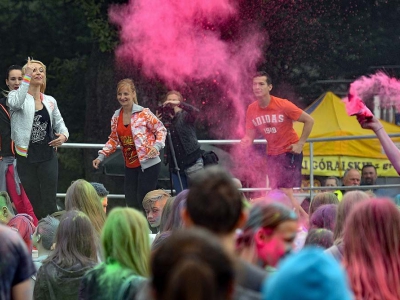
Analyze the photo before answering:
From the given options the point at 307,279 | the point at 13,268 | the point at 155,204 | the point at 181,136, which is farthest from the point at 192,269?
the point at 181,136

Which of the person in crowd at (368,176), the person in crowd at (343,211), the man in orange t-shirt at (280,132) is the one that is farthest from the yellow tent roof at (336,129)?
the person in crowd at (343,211)

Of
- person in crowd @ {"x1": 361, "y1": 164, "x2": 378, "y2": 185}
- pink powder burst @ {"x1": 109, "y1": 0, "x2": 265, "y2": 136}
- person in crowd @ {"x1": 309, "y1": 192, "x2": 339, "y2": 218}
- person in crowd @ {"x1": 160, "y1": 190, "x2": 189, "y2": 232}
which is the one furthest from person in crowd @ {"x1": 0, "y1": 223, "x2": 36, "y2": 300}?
pink powder burst @ {"x1": 109, "y1": 0, "x2": 265, "y2": 136}

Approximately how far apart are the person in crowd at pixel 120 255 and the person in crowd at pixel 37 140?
16.8 feet

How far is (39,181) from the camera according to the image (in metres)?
9.59

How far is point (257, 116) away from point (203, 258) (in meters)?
8.06

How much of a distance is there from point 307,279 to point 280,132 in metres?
7.84

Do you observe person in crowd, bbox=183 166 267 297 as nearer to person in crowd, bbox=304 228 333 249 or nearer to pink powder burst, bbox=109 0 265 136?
person in crowd, bbox=304 228 333 249

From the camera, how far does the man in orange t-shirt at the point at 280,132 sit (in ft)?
34.4

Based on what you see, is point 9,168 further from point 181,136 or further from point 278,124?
point 278,124

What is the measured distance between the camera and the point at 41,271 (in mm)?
5711

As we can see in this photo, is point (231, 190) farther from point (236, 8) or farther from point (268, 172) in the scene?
point (236, 8)

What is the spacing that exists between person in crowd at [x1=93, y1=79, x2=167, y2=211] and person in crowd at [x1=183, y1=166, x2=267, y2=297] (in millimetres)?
6309

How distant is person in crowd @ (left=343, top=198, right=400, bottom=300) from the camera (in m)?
4.25

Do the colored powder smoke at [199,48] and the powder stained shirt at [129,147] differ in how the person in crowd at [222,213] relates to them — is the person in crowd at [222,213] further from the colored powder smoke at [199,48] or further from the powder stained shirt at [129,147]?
the colored powder smoke at [199,48]
